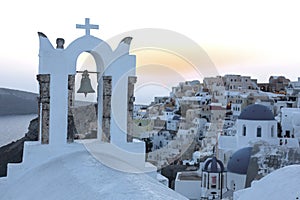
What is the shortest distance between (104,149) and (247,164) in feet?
42.1

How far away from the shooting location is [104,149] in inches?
198

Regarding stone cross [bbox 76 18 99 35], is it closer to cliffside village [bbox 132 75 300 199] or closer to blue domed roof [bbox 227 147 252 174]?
cliffside village [bbox 132 75 300 199]

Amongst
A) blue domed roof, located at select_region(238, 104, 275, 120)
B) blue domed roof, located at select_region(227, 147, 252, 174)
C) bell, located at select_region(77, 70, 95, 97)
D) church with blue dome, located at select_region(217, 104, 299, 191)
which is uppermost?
bell, located at select_region(77, 70, 95, 97)

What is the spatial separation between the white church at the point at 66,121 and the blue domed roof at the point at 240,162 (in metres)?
12.2

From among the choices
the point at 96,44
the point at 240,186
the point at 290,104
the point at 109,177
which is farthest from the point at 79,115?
the point at 290,104

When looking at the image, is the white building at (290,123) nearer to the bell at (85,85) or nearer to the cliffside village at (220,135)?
the cliffside village at (220,135)

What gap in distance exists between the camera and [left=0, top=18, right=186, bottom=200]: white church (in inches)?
181

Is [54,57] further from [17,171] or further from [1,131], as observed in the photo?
[1,131]

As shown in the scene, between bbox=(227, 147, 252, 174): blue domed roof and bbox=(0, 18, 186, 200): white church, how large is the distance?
12.2 meters

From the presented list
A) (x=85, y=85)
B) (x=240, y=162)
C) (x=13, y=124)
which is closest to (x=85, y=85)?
(x=85, y=85)

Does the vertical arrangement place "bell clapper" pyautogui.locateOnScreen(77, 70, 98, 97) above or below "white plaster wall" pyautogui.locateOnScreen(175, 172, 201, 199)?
above

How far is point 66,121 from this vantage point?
505 cm

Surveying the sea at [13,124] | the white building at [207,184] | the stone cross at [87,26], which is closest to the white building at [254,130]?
the white building at [207,184]

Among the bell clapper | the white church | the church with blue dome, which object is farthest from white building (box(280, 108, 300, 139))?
the white church
